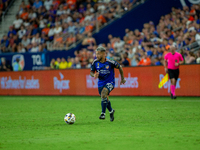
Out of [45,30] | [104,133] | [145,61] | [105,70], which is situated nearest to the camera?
[104,133]

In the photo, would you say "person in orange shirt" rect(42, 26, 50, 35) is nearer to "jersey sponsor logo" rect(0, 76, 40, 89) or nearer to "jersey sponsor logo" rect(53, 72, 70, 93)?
"jersey sponsor logo" rect(0, 76, 40, 89)

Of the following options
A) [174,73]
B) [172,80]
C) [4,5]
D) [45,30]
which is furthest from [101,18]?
[4,5]

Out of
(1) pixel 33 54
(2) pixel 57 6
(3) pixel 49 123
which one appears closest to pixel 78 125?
(3) pixel 49 123

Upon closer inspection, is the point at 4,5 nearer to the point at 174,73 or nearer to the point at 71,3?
the point at 71,3

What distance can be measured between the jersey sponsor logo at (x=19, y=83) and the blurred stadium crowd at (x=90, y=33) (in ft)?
6.67

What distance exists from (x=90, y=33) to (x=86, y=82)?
5591mm

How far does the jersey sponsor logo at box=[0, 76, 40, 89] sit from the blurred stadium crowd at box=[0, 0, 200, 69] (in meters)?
2.03

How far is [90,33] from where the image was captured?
2564 centimetres

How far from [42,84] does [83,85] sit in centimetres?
295

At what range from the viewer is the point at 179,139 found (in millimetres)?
6824

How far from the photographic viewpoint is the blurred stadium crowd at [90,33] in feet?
65.9

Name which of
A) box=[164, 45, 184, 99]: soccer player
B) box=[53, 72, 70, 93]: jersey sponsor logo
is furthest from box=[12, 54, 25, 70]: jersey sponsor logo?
box=[164, 45, 184, 99]: soccer player

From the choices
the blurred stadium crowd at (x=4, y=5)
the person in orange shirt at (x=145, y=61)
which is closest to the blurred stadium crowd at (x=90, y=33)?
the person in orange shirt at (x=145, y=61)

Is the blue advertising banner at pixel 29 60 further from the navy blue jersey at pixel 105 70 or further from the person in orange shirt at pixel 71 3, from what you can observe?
the navy blue jersey at pixel 105 70
